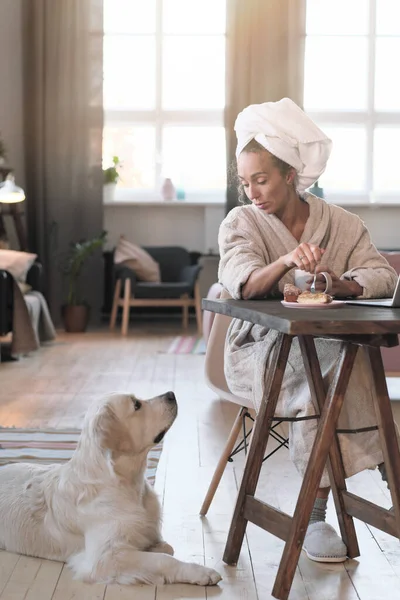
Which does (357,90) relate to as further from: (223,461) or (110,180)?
(223,461)

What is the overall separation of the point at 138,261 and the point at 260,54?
2123 millimetres

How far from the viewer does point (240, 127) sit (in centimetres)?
243

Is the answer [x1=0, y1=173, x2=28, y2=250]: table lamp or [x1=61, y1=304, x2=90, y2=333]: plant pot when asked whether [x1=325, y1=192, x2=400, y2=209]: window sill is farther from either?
[x1=0, y1=173, x2=28, y2=250]: table lamp

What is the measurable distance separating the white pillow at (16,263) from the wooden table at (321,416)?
3.92m

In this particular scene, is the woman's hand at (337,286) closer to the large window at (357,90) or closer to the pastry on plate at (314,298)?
the pastry on plate at (314,298)

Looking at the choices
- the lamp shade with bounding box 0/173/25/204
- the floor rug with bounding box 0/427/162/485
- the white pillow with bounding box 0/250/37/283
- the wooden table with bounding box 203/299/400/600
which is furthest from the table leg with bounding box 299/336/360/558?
the lamp shade with bounding box 0/173/25/204

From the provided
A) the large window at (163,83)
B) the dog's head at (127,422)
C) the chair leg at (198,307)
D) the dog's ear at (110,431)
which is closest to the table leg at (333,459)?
the dog's head at (127,422)

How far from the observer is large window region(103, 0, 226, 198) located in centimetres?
818

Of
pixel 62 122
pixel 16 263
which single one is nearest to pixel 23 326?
pixel 16 263

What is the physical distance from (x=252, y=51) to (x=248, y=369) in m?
6.02

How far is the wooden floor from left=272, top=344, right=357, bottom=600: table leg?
0.08 meters

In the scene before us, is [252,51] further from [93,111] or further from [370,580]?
[370,580]

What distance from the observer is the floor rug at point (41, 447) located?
316 cm

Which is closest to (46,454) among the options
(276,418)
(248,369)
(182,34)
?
(248,369)
